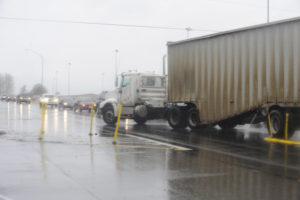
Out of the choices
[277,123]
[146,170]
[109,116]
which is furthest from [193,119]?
[146,170]

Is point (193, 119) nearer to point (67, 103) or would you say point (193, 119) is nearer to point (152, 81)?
point (152, 81)

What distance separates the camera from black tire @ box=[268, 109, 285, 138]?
597 inches

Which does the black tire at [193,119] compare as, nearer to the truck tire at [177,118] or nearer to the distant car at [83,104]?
the truck tire at [177,118]

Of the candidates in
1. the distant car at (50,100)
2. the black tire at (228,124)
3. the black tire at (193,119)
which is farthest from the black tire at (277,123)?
the distant car at (50,100)

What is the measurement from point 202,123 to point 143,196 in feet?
41.4

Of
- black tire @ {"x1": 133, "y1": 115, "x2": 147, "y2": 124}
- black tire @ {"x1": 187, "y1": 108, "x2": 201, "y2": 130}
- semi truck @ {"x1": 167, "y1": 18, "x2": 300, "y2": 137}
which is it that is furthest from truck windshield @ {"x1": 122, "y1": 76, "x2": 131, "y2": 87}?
black tire @ {"x1": 187, "y1": 108, "x2": 201, "y2": 130}

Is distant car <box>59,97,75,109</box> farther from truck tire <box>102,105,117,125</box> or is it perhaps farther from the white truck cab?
the white truck cab

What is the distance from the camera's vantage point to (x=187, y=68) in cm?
1983

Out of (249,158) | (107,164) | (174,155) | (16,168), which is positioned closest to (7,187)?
(16,168)

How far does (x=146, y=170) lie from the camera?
8.79 meters

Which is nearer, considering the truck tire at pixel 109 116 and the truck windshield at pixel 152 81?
the truck windshield at pixel 152 81

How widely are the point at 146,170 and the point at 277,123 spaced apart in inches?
325

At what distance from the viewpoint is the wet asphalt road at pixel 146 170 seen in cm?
682

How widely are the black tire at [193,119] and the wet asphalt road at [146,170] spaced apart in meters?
5.65
